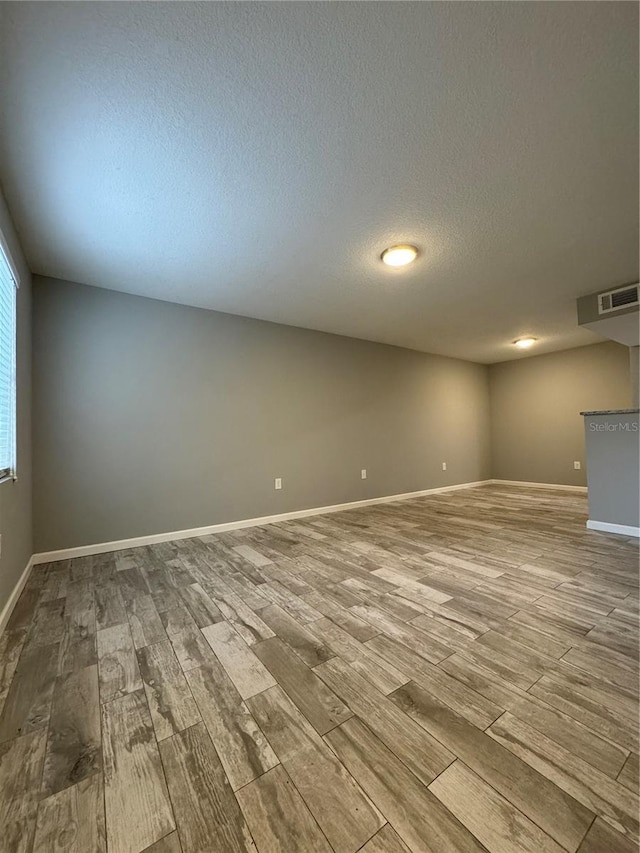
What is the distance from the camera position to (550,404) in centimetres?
590

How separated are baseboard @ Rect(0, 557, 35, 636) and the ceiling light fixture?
6.18m

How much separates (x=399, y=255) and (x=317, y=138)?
1171 mm

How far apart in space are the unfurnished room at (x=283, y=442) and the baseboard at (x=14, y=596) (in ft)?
0.08

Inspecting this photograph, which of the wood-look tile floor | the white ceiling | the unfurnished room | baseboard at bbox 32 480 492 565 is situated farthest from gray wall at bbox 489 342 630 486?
the wood-look tile floor

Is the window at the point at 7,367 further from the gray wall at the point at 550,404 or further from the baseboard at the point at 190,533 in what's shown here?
the gray wall at the point at 550,404

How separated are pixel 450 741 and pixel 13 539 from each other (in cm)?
254

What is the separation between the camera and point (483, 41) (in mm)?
1218

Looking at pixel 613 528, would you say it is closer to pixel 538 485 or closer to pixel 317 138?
pixel 538 485

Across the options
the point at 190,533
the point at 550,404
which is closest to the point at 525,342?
the point at 550,404

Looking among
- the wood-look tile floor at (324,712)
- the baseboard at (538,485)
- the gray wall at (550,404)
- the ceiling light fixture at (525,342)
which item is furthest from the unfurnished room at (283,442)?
the baseboard at (538,485)

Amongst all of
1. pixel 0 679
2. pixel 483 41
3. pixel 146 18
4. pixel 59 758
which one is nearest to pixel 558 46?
pixel 483 41

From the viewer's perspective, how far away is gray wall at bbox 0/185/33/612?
6.11ft

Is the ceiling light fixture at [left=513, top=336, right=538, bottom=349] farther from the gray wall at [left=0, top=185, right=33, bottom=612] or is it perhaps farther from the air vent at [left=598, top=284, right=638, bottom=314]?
the gray wall at [left=0, top=185, right=33, bottom=612]

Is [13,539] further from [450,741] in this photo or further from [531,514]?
[531,514]
